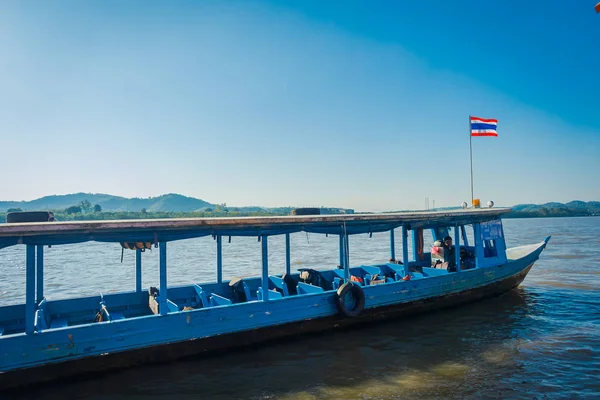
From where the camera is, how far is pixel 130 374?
26.1ft

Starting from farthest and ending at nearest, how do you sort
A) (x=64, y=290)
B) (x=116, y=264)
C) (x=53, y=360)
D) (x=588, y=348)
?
(x=116, y=264) → (x=64, y=290) → (x=588, y=348) → (x=53, y=360)

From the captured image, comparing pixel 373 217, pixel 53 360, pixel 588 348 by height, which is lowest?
pixel 588 348

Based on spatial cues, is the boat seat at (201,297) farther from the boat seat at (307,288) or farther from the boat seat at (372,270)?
the boat seat at (372,270)

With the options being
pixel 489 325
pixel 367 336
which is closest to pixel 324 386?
pixel 367 336

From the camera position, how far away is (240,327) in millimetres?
8883

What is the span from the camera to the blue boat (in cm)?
712

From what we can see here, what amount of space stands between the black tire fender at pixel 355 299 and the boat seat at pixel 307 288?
23.2 inches

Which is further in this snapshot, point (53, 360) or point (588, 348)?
point (588, 348)

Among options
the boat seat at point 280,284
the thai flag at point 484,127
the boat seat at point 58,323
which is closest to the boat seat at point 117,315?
the boat seat at point 58,323

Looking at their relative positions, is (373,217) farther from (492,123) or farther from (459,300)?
(492,123)

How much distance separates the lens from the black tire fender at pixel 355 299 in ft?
32.9

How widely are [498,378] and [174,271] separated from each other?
871 inches

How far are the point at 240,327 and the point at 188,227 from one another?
253 cm

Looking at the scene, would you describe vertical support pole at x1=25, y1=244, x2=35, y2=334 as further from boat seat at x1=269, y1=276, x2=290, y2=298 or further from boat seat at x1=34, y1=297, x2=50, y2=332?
boat seat at x1=269, y1=276, x2=290, y2=298
